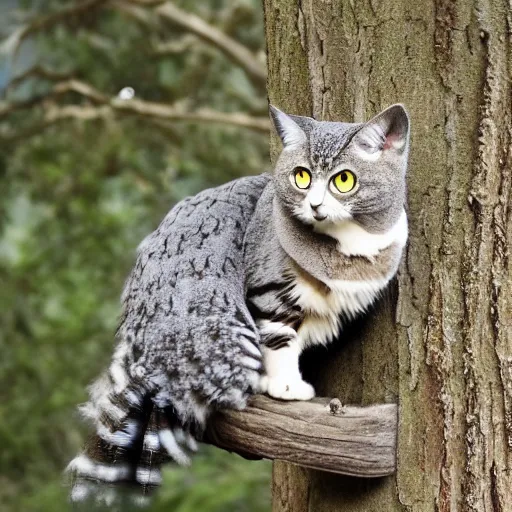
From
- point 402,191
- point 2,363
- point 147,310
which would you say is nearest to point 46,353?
point 2,363

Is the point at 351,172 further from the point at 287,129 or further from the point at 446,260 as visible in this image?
the point at 446,260

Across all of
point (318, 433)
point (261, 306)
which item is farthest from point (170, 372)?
point (318, 433)

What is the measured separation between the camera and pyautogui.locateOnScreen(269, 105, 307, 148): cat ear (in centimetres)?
193

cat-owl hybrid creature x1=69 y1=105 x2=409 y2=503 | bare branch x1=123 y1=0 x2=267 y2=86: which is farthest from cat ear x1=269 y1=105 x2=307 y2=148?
bare branch x1=123 y1=0 x2=267 y2=86

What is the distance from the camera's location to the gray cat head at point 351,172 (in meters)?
1.84

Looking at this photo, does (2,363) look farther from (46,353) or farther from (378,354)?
(378,354)

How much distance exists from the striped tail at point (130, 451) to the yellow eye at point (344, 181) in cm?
68

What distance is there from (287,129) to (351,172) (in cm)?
21

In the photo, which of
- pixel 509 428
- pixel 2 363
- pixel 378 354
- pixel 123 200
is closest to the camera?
pixel 509 428

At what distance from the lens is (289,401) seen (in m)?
1.98

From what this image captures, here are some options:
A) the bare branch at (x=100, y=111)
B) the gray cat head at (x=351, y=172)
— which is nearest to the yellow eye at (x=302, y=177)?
the gray cat head at (x=351, y=172)

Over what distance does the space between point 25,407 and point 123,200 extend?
1.44 metres

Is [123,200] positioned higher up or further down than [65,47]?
further down

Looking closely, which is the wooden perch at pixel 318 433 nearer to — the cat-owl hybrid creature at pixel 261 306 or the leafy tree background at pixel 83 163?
the cat-owl hybrid creature at pixel 261 306
